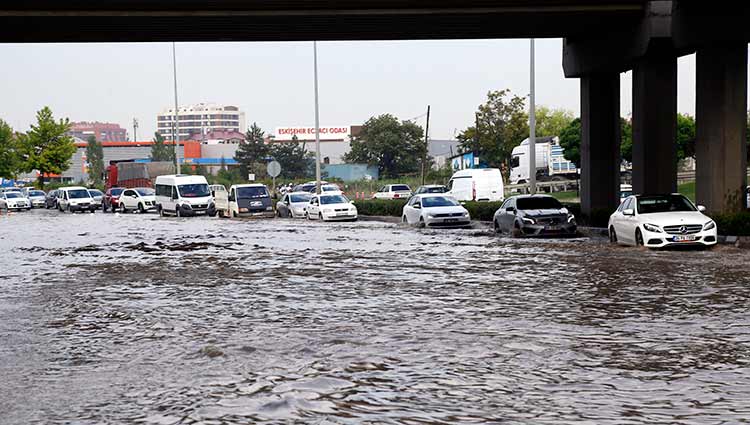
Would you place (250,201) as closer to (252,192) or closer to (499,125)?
(252,192)

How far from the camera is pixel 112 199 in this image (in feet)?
216

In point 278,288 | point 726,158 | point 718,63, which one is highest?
point 718,63

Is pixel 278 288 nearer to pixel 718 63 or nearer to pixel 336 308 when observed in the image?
pixel 336 308

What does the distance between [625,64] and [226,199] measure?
2538 centimetres

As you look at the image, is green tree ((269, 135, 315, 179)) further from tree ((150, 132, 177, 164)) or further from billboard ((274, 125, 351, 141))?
billboard ((274, 125, 351, 141))

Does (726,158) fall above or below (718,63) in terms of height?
below

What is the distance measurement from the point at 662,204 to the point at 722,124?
4829mm

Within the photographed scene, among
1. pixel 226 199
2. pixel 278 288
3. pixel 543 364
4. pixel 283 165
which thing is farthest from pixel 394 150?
pixel 543 364

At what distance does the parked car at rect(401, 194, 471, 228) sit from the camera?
1451 inches

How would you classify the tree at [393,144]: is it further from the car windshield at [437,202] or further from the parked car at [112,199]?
the car windshield at [437,202]

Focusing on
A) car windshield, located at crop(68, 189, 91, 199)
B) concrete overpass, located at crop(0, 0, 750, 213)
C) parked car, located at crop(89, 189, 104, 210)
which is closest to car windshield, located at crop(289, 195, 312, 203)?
concrete overpass, located at crop(0, 0, 750, 213)

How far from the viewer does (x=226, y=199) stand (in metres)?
51.2

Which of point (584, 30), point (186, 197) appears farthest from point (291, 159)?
point (584, 30)

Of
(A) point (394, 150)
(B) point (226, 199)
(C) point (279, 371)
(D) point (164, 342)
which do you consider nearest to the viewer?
(C) point (279, 371)
